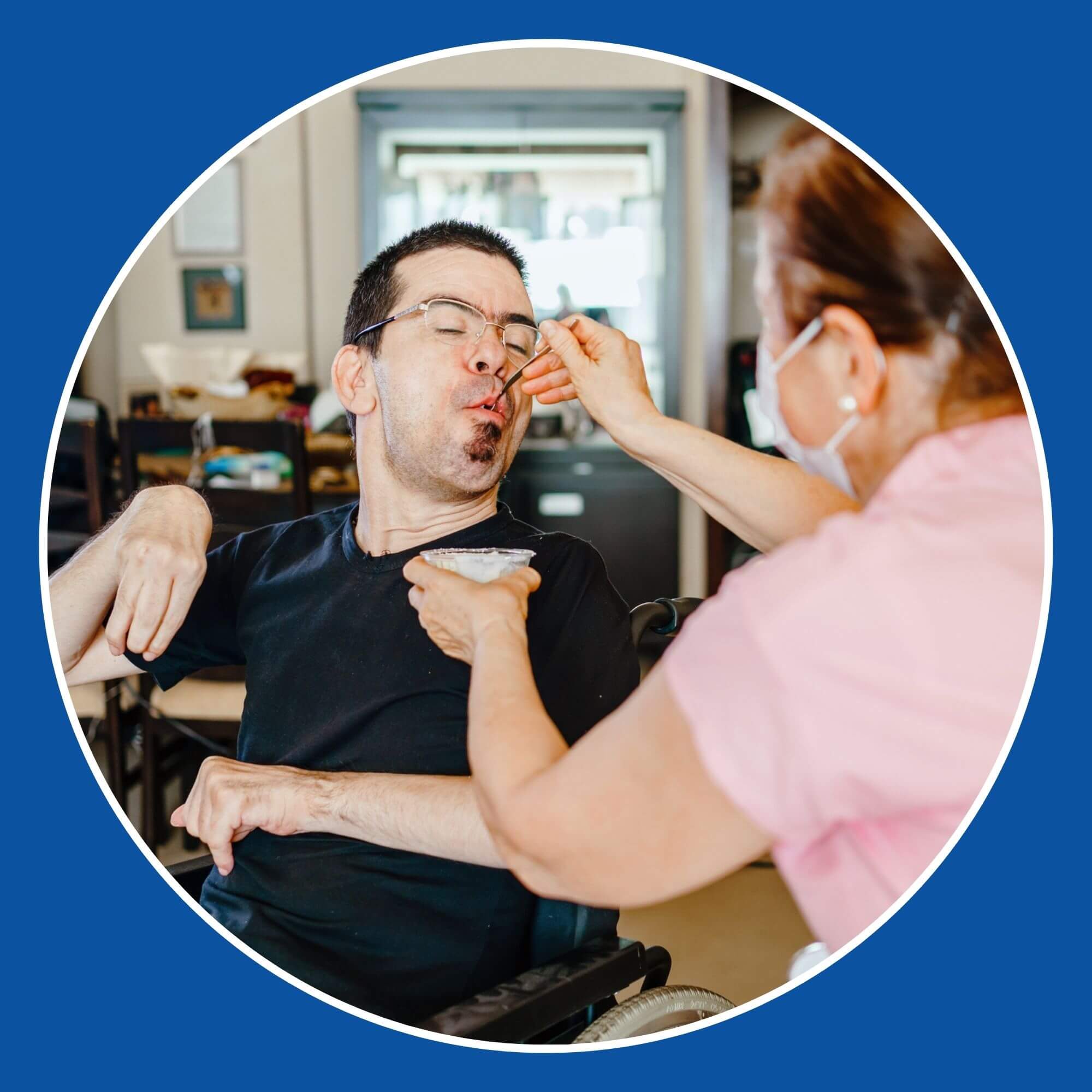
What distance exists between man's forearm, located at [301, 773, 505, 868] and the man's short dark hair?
1.58 ft

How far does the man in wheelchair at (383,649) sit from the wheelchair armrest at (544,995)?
0.06 meters

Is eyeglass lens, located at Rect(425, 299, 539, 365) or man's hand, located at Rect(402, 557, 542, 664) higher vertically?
eyeglass lens, located at Rect(425, 299, 539, 365)

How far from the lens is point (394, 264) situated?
47.5 inches

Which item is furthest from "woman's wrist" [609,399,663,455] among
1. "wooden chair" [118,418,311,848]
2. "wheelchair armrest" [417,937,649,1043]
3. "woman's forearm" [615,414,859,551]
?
"wheelchair armrest" [417,937,649,1043]

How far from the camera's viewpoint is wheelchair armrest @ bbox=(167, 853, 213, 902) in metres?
1.24

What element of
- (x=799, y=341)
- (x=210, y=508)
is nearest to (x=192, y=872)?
(x=210, y=508)

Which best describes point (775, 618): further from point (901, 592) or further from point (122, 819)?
point (122, 819)

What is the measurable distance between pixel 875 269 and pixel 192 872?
1003 mm

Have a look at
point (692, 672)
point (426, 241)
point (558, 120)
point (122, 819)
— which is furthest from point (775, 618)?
point (122, 819)

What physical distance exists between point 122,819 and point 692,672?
0.83 meters

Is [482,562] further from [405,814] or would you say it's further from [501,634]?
[405,814]

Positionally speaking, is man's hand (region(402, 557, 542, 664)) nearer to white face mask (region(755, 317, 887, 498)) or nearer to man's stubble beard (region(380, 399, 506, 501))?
man's stubble beard (region(380, 399, 506, 501))

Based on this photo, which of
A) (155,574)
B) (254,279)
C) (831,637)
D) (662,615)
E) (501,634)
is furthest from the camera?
(254,279)

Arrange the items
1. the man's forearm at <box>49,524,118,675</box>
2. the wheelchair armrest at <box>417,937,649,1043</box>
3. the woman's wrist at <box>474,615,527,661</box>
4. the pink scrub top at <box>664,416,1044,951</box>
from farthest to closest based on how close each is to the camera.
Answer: the man's forearm at <box>49,524,118,675</box>
the wheelchair armrest at <box>417,937,649,1043</box>
the woman's wrist at <box>474,615,527,661</box>
the pink scrub top at <box>664,416,1044,951</box>
